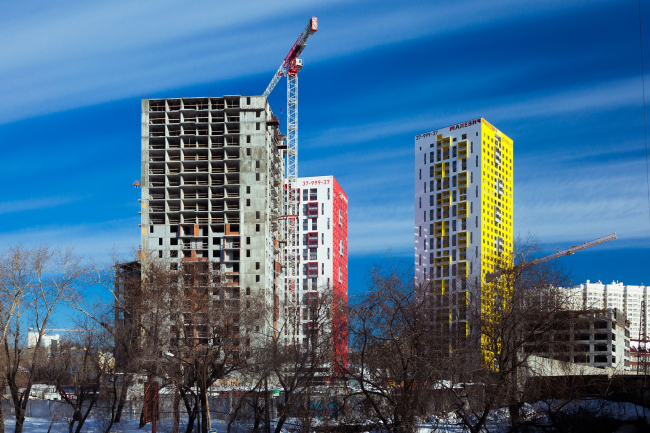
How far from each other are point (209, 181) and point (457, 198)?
235ft

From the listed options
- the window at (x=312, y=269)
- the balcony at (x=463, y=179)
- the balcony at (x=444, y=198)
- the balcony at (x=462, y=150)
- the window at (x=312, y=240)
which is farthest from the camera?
the window at (x=312, y=240)

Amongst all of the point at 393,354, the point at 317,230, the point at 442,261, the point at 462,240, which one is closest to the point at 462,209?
the point at 462,240

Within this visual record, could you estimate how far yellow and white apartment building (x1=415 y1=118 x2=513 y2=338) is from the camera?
544ft

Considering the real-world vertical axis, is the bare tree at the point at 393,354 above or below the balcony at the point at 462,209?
below

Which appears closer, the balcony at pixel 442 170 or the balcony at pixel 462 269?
the balcony at pixel 462 269

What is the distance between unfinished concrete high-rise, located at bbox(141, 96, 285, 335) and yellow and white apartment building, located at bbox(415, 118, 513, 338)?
58.4m

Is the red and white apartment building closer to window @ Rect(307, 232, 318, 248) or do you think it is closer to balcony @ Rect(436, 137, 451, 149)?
window @ Rect(307, 232, 318, 248)

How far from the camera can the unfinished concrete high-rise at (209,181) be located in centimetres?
11775

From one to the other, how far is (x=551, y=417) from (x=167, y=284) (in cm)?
3213

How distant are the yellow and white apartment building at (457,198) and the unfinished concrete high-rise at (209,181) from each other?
5839 cm

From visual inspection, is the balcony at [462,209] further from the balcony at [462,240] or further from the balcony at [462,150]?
the balcony at [462,150]

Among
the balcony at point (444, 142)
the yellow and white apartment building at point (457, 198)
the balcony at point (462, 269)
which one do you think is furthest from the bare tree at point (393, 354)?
the balcony at point (444, 142)

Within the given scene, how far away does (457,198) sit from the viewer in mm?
→ 168750

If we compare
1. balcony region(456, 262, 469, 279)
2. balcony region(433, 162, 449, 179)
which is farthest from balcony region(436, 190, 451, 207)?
balcony region(456, 262, 469, 279)
